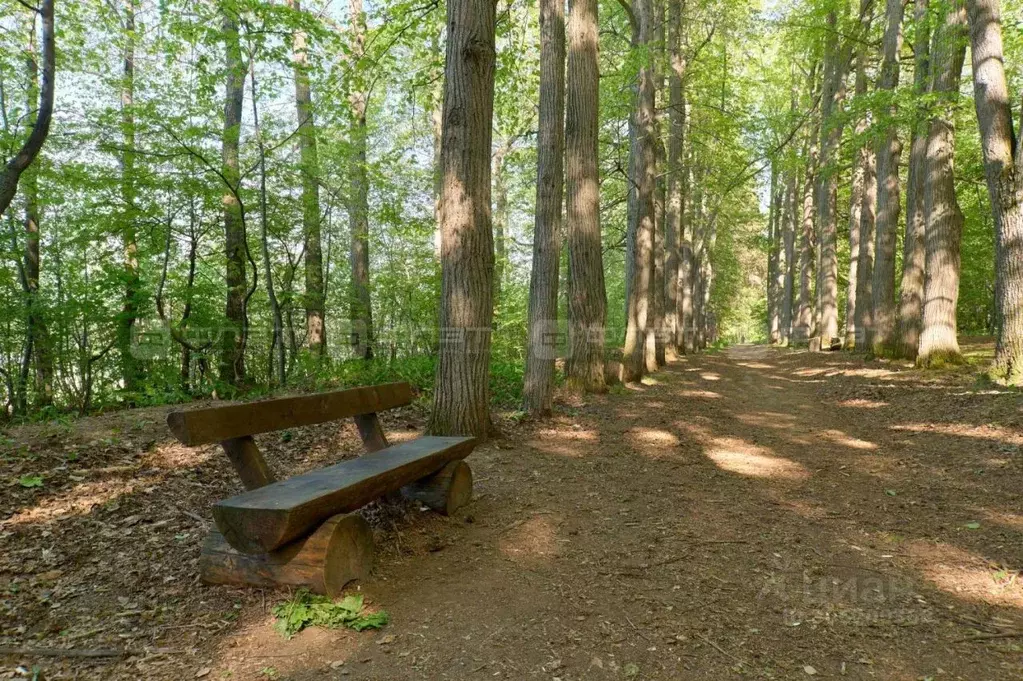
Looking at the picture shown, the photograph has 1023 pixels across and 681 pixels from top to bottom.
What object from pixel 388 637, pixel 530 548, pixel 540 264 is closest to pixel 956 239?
pixel 540 264

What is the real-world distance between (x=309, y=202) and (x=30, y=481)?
269 inches

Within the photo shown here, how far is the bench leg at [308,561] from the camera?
2.99 m

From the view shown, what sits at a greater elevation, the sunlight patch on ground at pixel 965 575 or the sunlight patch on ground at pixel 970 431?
the sunlight patch on ground at pixel 970 431

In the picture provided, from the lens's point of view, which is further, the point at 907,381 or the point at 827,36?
the point at 827,36

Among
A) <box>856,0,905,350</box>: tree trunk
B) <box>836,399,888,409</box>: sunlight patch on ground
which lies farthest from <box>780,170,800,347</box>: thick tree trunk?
<box>836,399,888,409</box>: sunlight patch on ground

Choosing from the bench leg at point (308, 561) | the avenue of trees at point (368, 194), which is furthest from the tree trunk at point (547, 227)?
the bench leg at point (308, 561)

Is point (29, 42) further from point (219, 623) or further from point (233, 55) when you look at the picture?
point (219, 623)

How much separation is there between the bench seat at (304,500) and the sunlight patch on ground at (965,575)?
10.2 ft

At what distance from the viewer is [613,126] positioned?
1528 cm

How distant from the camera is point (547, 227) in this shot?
8438 millimetres

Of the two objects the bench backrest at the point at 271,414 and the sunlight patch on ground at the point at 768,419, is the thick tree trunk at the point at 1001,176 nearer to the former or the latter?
the sunlight patch on ground at the point at 768,419

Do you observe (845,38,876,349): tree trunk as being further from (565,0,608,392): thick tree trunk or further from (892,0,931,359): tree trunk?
(565,0,608,392): thick tree trunk

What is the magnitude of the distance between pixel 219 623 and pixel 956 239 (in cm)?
1251

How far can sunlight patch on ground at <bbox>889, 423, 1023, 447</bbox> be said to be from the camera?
238 inches
